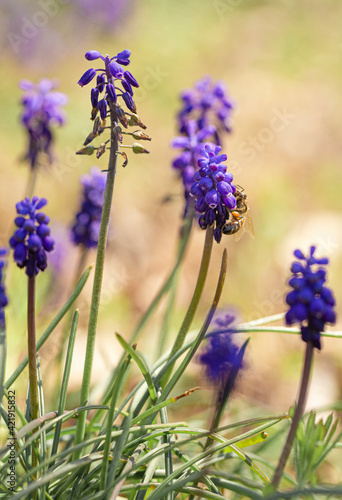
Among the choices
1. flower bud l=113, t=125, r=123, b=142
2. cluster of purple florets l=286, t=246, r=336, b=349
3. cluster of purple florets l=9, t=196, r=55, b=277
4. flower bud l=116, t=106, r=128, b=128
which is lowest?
cluster of purple florets l=286, t=246, r=336, b=349

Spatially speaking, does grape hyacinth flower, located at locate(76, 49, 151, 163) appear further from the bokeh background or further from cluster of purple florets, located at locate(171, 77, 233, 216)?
the bokeh background

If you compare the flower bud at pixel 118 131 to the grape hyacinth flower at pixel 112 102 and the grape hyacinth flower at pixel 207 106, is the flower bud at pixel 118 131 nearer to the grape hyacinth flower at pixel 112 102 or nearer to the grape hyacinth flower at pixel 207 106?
the grape hyacinth flower at pixel 112 102

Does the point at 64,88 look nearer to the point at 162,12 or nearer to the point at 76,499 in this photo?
the point at 162,12

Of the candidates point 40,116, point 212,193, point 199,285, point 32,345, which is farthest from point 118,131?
point 40,116

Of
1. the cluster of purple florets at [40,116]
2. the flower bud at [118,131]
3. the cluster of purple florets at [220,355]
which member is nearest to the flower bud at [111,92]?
the flower bud at [118,131]

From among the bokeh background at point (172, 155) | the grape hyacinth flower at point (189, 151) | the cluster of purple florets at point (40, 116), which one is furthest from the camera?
the bokeh background at point (172, 155)

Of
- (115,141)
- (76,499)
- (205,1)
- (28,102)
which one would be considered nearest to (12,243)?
(115,141)

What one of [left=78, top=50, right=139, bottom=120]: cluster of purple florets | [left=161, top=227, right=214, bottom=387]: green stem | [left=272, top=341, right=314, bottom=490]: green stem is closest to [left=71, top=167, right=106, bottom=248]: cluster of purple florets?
[left=161, top=227, right=214, bottom=387]: green stem
